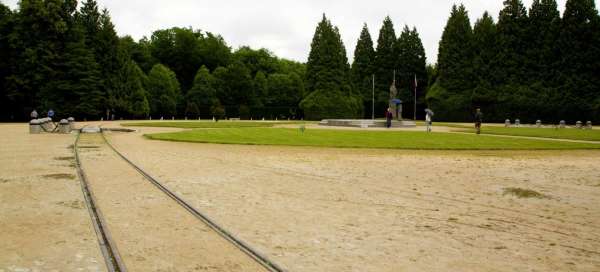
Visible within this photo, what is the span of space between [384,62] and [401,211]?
68.8 meters

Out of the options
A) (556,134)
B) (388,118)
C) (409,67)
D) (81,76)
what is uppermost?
(409,67)

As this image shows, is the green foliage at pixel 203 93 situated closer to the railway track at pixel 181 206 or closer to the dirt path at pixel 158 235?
the dirt path at pixel 158 235

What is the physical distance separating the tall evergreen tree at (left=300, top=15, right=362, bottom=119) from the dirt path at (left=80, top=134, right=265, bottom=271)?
58552 mm

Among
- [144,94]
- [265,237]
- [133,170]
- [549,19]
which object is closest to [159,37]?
[144,94]

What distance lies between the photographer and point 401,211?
719 centimetres

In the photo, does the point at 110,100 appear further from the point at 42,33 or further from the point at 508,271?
the point at 508,271

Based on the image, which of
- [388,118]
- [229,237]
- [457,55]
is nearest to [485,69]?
[457,55]

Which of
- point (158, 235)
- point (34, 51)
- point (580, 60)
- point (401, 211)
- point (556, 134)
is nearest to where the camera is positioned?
point (158, 235)

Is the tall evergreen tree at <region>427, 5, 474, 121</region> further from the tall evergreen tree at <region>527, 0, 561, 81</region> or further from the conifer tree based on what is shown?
the conifer tree

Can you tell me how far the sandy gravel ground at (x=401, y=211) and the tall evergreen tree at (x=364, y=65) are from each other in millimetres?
60762

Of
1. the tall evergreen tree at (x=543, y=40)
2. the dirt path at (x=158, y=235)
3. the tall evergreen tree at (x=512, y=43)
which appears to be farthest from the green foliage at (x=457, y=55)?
the dirt path at (x=158, y=235)

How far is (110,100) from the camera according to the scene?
60250mm

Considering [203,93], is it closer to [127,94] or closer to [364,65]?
[127,94]

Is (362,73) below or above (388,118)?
above
